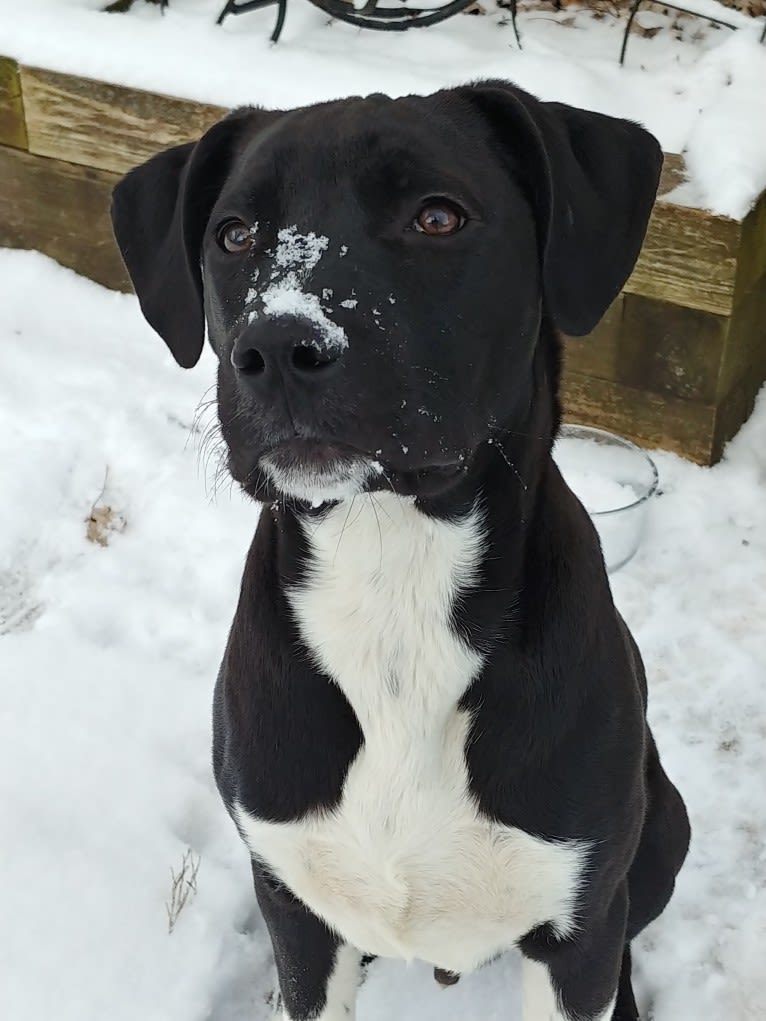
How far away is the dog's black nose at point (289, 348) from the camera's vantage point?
1.50 m

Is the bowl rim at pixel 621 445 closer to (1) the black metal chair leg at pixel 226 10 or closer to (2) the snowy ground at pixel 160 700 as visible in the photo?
(2) the snowy ground at pixel 160 700

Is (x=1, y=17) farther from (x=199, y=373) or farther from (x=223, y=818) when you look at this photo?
(x=223, y=818)

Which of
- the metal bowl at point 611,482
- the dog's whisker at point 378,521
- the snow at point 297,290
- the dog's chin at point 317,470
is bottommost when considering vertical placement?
the metal bowl at point 611,482

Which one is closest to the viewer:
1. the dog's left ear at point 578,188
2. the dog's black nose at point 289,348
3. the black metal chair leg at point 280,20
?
the dog's black nose at point 289,348

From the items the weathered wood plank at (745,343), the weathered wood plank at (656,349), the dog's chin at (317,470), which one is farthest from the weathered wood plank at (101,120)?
the dog's chin at (317,470)

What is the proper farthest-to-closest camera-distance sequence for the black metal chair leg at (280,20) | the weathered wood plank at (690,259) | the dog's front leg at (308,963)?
1. the black metal chair leg at (280,20)
2. the weathered wood plank at (690,259)
3. the dog's front leg at (308,963)

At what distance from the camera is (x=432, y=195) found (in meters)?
1.68

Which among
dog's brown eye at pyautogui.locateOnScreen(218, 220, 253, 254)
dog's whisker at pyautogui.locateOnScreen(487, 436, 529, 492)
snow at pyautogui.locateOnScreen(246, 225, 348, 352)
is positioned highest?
snow at pyautogui.locateOnScreen(246, 225, 348, 352)

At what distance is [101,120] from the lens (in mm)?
4145

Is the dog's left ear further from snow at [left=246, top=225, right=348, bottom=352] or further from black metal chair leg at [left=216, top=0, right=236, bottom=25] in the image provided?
black metal chair leg at [left=216, top=0, right=236, bottom=25]

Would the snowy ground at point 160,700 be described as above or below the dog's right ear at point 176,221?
below

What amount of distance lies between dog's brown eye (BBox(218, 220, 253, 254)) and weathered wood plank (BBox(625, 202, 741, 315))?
70.9 inches

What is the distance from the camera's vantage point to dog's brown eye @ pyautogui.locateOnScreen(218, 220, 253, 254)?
1.78m

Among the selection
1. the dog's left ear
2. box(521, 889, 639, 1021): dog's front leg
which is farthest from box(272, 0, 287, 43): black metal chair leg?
box(521, 889, 639, 1021): dog's front leg
